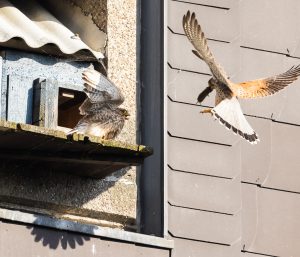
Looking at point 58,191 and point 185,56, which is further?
point 185,56

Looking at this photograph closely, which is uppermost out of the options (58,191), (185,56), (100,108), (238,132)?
(185,56)

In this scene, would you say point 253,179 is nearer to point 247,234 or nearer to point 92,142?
point 247,234

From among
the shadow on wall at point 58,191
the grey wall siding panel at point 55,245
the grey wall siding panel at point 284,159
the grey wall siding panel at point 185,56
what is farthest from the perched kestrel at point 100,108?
Result: the grey wall siding panel at point 284,159

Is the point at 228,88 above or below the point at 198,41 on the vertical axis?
below

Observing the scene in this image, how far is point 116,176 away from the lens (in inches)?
341

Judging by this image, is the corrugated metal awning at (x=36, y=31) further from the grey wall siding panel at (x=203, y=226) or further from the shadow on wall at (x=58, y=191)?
the grey wall siding panel at (x=203, y=226)

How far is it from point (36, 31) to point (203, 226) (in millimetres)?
1427

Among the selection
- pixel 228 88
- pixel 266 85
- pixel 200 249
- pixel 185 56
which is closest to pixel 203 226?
pixel 200 249

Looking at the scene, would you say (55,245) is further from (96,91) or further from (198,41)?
(198,41)

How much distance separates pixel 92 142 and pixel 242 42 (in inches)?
63.6

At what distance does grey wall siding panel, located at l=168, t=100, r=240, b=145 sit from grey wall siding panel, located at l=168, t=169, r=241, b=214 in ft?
0.78

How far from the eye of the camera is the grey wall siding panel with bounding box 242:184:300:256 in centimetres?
877

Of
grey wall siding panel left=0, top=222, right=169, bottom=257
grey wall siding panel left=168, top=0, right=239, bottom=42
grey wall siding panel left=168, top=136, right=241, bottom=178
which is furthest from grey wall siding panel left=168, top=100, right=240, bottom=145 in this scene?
grey wall siding panel left=0, top=222, right=169, bottom=257

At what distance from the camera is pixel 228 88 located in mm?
8625
